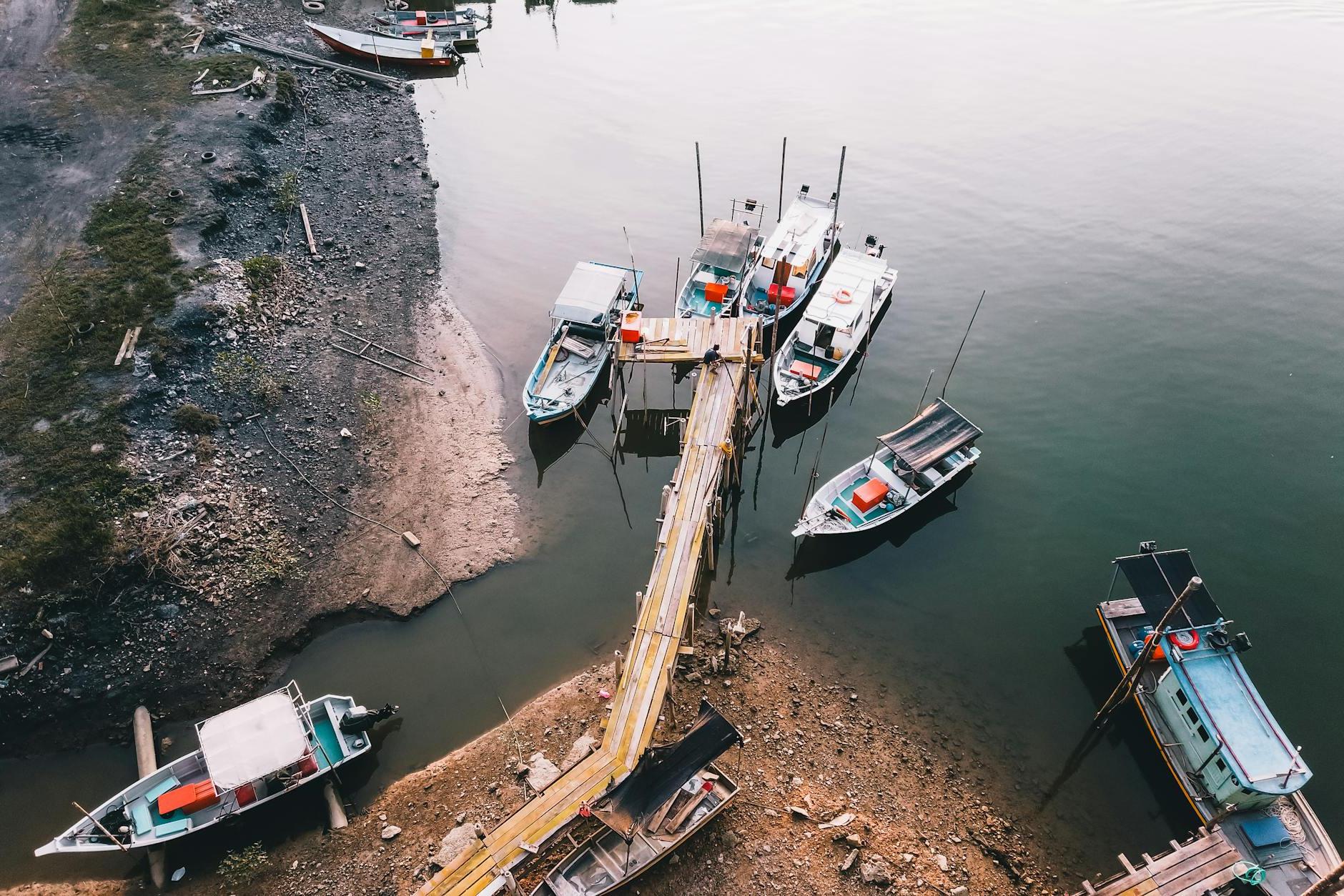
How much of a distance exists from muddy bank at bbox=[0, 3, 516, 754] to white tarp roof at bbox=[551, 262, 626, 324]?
5662mm

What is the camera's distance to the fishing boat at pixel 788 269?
41.6 m

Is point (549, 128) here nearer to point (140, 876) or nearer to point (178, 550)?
point (178, 550)

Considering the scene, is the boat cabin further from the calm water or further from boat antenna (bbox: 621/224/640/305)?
boat antenna (bbox: 621/224/640/305)

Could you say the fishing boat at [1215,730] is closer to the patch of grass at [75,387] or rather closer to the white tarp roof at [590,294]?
the white tarp roof at [590,294]

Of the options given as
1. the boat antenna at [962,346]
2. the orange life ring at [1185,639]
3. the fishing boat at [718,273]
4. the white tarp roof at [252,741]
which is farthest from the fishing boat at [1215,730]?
the white tarp roof at [252,741]

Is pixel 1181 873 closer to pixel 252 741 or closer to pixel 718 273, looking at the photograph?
pixel 252 741

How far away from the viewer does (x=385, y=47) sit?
6250 centimetres

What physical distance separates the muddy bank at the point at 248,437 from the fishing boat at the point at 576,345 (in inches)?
118

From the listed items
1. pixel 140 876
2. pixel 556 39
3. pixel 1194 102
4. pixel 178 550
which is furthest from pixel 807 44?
pixel 140 876

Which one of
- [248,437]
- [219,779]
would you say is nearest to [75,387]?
[248,437]

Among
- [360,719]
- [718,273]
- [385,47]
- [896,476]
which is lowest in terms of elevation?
[360,719]

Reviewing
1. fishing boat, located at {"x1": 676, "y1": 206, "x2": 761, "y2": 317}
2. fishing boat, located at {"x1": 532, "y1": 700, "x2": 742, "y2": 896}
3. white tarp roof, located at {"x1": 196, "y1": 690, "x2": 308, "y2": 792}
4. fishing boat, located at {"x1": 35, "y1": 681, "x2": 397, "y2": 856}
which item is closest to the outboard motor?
fishing boat, located at {"x1": 35, "y1": 681, "x2": 397, "y2": 856}

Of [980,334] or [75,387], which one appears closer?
[75,387]

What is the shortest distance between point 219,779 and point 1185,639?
106ft
